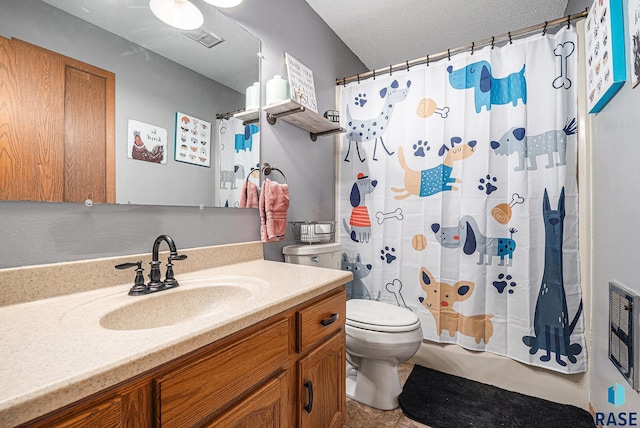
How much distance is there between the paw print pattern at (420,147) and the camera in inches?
72.4

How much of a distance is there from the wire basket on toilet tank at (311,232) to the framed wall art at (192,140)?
62cm

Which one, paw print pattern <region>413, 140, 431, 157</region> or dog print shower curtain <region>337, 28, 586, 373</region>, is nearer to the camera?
dog print shower curtain <region>337, 28, 586, 373</region>

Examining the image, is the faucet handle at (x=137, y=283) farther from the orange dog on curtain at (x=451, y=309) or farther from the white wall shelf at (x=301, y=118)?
the orange dog on curtain at (x=451, y=309)

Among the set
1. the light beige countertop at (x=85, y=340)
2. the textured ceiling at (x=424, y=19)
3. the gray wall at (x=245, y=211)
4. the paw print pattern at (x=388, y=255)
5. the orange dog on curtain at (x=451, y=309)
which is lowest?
the orange dog on curtain at (x=451, y=309)

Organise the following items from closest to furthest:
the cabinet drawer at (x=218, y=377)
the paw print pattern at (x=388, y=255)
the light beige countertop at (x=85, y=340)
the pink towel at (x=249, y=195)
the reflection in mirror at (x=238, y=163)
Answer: the light beige countertop at (x=85, y=340), the cabinet drawer at (x=218, y=377), the reflection in mirror at (x=238, y=163), the pink towel at (x=249, y=195), the paw print pattern at (x=388, y=255)

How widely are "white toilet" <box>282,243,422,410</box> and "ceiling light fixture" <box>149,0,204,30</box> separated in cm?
112

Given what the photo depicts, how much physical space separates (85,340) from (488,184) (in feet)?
6.12

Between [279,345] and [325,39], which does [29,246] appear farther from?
[325,39]

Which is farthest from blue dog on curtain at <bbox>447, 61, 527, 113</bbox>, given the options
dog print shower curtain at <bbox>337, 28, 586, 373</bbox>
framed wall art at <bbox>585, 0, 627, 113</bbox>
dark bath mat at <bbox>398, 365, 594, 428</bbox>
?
dark bath mat at <bbox>398, 365, 594, 428</bbox>

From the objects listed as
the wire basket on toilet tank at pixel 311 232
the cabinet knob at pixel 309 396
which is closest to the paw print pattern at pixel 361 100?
the wire basket on toilet tank at pixel 311 232

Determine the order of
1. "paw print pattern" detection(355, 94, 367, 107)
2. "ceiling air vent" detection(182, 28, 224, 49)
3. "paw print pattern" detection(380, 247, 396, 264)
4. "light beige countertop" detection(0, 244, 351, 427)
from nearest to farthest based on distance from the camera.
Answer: "light beige countertop" detection(0, 244, 351, 427), "ceiling air vent" detection(182, 28, 224, 49), "paw print pattern" detection(380, 247, 396, 264), "paw print pattern" detection(355, 94, 367, 107)

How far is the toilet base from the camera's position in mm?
1485

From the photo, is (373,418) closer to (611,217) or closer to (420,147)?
(611,217)

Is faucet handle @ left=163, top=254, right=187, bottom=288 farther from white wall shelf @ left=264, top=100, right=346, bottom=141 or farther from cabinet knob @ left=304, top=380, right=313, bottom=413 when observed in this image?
white wall shelf @ left=264, top=100, right=346, bottom=141
